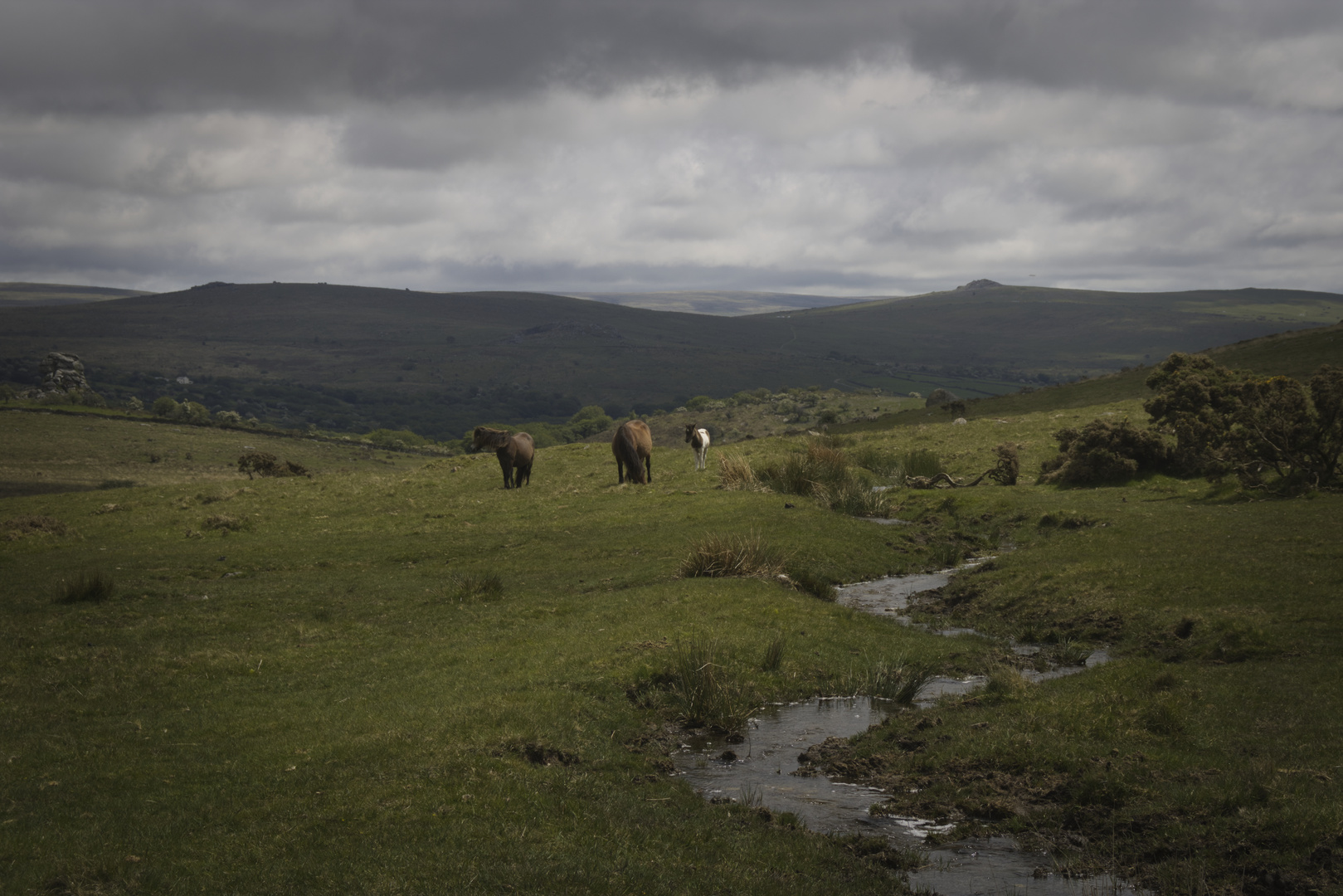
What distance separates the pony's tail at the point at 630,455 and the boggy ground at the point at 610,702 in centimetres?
821

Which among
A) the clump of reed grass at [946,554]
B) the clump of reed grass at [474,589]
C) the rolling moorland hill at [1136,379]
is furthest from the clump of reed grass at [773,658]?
the rolling moorland hill at [1136,379]

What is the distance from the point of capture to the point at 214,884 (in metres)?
6.99

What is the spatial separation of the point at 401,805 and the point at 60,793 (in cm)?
371

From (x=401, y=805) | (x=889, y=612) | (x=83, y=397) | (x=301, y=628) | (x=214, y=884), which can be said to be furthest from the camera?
(x=83, y=397)

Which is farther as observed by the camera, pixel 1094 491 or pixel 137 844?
pixel 1094 491

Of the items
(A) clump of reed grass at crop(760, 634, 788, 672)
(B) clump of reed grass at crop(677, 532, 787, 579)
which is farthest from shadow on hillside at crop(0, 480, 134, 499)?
(A) clump of reed grass at crop(760, 634, 788, 672)

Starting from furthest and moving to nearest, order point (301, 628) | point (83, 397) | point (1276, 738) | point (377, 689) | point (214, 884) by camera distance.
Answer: point (83, 397) < point (301, 628) < point (377, 689) < point (1276, 738) < point (214, 884)

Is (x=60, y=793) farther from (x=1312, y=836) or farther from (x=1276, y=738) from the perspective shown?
(x=1276, y=738)

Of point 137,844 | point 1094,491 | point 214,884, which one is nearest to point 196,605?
point 137,844

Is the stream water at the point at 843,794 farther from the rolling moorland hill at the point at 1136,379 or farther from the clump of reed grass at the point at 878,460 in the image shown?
the rolling moorland hill at the point at 1136,379

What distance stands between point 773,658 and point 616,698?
10.0ft

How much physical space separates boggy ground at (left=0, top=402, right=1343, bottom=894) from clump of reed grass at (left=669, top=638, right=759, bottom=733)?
1.22 ft

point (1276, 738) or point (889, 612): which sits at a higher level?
point (1276, 738)

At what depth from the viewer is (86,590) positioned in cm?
1784
